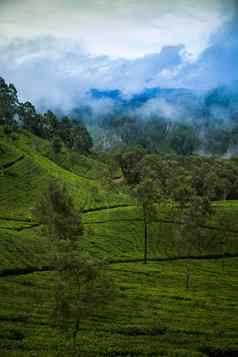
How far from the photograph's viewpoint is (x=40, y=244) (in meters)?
81.0

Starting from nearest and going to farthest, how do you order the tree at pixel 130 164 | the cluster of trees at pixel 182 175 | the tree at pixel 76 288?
the tree at pixel 76 288, the cluster of trees at pixel 182 175, the tree at pixel 130 164

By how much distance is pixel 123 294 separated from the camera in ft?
187

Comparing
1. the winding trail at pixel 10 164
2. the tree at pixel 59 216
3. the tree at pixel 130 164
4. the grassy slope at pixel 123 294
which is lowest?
the grassy slope at pixel 123 294

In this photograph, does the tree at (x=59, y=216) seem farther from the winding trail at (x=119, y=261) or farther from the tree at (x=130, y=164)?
the tree at (x=130, y=164)

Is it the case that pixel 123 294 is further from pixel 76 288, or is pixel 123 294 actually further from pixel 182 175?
pixel 182 175

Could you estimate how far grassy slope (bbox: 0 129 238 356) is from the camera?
37.5 metres

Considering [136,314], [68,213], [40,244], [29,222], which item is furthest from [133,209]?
[136,314]

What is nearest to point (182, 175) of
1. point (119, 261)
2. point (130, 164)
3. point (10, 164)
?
point (130, 164)

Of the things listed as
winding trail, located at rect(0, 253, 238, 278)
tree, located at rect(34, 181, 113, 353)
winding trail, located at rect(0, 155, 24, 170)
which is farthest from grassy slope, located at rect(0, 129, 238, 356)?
tree, located at rect(34, 181, 113, 353)

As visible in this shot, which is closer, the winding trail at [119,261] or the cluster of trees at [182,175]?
the winding trail at [119,261]

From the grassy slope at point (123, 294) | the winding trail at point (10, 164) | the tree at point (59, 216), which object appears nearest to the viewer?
the grassy slope at point (123, 294)

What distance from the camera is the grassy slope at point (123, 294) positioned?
37531 mm

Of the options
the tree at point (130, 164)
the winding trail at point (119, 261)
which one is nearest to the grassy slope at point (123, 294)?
the winding trail at point (119, 261)

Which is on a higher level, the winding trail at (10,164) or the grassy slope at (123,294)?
the winding trail at (10,164)
